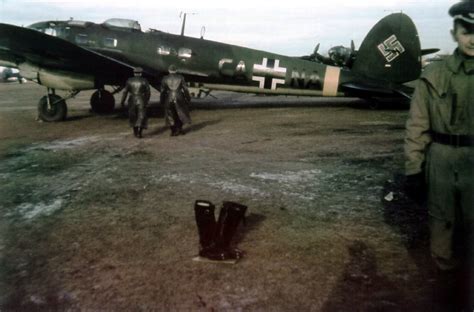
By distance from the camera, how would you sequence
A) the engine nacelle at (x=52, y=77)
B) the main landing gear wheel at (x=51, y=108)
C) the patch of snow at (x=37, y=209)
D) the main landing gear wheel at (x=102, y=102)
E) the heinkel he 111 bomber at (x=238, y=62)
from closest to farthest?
the patch of snow at (x=37, y=209)
the engine nacelle at (x=52, y=77)
the main landing gear wheel at (x=51, y=108)
the heinkel he 111 bomber at (x=238, y=62)
the main landing gear wheel at (x=102, y=102)

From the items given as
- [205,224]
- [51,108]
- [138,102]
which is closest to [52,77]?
[51,108]

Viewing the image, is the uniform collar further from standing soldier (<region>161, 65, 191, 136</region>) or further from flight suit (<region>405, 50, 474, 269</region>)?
standing soldier (<region>161, 65, 191, 136</region>)

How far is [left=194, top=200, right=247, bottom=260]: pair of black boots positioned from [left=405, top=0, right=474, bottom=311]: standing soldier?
4.58 ft

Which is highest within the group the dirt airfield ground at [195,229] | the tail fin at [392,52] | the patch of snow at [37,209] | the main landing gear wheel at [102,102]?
the tail fin at [392,52]

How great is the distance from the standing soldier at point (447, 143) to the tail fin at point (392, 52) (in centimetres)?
1150

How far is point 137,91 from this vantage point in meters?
9.25

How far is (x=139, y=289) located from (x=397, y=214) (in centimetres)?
287

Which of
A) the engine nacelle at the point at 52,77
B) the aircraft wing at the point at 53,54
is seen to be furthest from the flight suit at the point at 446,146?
the engine nacelle at the point at 52,77

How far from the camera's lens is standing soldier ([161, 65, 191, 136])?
9.48 meters

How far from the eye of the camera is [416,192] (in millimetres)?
2893

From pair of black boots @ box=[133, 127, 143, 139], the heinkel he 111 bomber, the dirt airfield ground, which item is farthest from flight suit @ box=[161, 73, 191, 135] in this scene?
the heinkel he 111 bomber

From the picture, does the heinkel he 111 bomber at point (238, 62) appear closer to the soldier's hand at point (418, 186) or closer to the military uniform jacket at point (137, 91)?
the military uniform jacket at point (137, 91)

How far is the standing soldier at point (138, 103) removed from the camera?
9.16m

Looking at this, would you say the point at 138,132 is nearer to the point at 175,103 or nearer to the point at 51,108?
the point at 175,103
